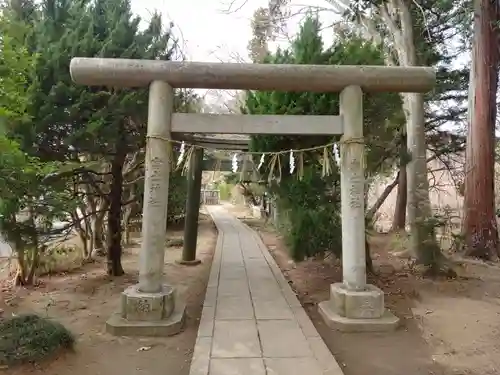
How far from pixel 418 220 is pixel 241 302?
4408 mm

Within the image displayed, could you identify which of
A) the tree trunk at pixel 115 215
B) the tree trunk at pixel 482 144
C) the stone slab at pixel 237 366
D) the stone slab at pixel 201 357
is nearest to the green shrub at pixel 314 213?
the stone slab at pixel 201 357

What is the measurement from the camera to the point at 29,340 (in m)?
4.05

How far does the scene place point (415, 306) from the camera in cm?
644

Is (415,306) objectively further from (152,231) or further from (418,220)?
(152,231)

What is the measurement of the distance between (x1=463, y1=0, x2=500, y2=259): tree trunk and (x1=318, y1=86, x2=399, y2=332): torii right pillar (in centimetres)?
550

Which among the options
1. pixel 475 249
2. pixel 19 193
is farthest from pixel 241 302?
pixel 475 249

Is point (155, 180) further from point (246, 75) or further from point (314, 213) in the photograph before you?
point (314, 213)

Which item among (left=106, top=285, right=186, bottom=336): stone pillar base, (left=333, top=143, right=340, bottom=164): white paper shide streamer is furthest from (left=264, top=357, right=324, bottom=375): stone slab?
(left=333, top=143, right=340, bottom=164): white paper shide streamer

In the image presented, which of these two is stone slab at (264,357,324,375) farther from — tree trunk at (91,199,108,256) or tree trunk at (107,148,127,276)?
tree trunk at (91,199,108,256)

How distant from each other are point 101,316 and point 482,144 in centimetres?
879

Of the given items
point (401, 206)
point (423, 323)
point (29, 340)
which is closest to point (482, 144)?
point (423, 323)

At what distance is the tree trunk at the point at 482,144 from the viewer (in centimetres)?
961

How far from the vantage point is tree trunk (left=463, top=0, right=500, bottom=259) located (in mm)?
9609

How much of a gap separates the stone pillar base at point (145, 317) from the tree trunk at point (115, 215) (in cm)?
301
